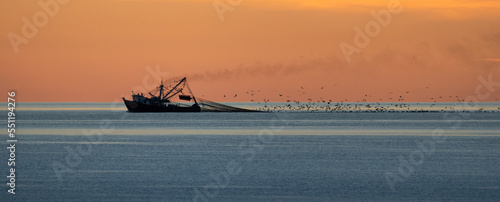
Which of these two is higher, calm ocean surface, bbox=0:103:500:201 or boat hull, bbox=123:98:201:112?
boat hull, bbox=123:98:201:112

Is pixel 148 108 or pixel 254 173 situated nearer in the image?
pixel 254 173

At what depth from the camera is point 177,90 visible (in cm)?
19125

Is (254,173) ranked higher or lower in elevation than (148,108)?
lower

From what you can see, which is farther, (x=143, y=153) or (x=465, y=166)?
(x=143, y=153)

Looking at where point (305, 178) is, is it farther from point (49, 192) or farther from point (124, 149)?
point (124, 149)

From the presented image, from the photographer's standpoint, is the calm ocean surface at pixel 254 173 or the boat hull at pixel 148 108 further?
the boat hull at pixel 148 108

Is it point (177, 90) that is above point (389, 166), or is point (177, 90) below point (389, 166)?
above

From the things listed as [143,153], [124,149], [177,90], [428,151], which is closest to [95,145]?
[124,149]

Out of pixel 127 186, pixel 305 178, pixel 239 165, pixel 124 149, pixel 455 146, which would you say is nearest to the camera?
pixel 127 186

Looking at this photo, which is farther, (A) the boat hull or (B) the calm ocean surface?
(A) the boat hull

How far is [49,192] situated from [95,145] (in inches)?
1244

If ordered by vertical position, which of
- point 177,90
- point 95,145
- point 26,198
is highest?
point 177,90

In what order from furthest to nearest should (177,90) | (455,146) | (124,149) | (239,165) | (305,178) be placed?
1. (177,90)
2. (455,146)
3. (124,149)
4. (239,165)
5. (305,178)

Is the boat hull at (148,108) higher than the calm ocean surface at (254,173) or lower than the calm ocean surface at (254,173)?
higher
